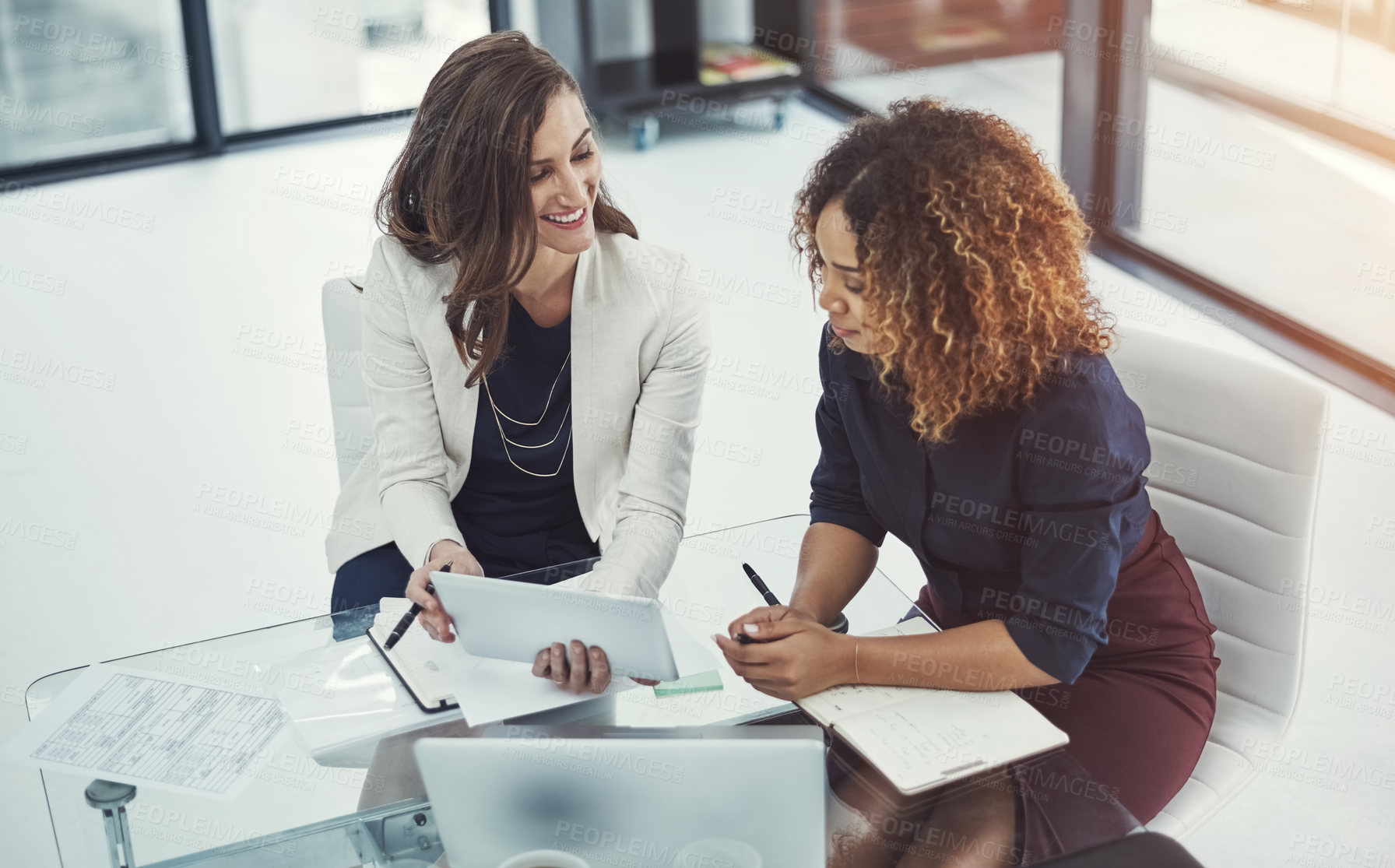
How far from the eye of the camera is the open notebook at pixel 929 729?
4.41ft

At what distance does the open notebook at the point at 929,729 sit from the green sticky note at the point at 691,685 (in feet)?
0.44

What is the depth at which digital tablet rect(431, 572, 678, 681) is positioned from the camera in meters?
1.42

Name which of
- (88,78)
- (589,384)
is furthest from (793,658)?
(88,78)

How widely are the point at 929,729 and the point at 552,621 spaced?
A: 0.42 metres

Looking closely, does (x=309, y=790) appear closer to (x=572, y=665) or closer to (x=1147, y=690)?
(x=572, y=665)

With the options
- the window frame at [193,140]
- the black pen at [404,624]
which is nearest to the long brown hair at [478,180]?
the black pen at [404,624]

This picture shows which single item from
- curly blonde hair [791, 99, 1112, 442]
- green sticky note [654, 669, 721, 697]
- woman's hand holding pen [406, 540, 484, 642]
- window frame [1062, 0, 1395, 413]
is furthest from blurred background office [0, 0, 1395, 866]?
green sticky note [654, 669, 721, 697]

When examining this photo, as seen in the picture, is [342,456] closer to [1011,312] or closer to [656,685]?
[656,685]

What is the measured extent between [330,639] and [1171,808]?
3.42 ft

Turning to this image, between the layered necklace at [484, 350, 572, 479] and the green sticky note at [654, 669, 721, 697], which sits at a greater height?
the layered necklace at [484, 350, 572, 479]

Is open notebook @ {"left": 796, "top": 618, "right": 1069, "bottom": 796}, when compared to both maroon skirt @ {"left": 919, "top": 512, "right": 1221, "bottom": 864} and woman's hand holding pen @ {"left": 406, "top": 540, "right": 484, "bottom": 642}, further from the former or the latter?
woman's hand holding pen @ {"left": 406, "top": 540, "right": 484, "bottom": 642}

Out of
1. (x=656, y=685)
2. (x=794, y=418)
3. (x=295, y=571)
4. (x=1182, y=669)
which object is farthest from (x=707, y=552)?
(x=794, y=418)

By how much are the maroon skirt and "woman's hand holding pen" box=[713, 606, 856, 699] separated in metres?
0.27

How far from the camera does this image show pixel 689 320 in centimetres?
201
